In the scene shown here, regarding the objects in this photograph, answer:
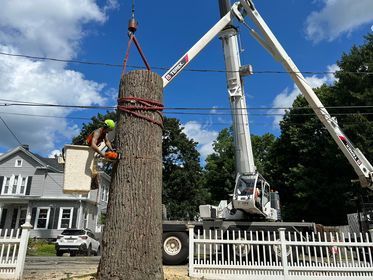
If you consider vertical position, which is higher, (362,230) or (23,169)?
(23,169)

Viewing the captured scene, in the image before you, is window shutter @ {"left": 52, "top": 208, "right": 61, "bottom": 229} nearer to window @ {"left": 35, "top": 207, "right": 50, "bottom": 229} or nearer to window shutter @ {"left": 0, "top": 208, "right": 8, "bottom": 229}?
window @ {"left": 35, "top": 207, "right": 50, "bottom": 229}

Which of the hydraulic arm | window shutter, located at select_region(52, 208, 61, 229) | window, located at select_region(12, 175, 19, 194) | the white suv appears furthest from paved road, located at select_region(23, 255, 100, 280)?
window, located at select_region(12, 175, 19, 194)

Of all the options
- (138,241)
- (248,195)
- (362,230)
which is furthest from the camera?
(362,230)

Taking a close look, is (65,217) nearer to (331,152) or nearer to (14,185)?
(14,185)

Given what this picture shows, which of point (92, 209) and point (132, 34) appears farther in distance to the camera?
point (92, 209)

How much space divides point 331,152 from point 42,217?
24.5 meters

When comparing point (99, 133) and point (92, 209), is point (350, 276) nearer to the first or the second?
point (99, 133)

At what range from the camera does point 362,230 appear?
14094mm

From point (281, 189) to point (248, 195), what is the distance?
73.7 feet

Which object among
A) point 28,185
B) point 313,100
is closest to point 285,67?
point 313,100

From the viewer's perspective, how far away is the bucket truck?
36.3 ft

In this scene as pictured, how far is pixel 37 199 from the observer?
31734 mm

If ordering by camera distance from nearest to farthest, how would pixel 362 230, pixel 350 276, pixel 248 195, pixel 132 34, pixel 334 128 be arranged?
pixel 132 34
pixel 350 276
pixel 248 195
pixel 334 128
pixel 362 230

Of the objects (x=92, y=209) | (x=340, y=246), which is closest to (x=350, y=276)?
(x=340, y=246)
